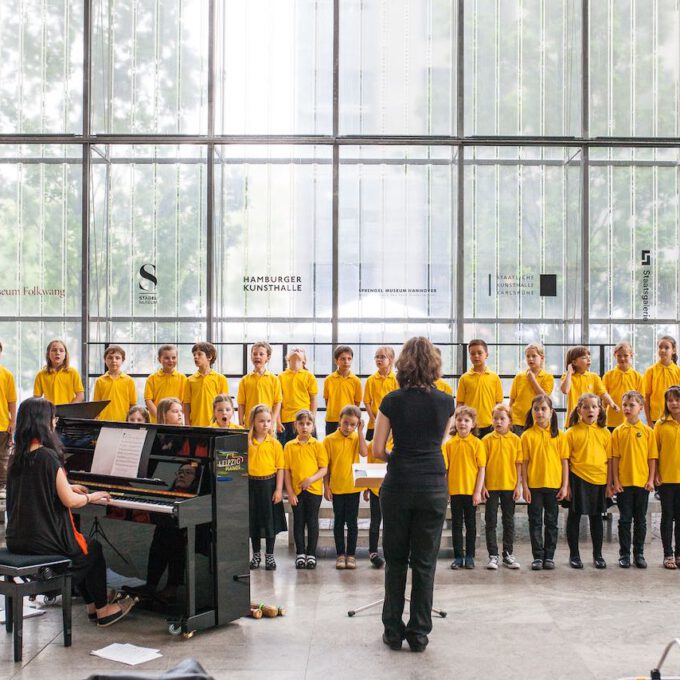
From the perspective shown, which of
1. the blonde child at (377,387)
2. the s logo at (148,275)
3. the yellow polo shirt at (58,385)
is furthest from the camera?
the s logo at (148,275)

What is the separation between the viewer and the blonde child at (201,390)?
741 centimetres

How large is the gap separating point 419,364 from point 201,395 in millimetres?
3578

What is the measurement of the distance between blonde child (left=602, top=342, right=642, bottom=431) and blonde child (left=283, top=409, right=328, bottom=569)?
2.80 m

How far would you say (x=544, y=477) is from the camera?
20.5 feet

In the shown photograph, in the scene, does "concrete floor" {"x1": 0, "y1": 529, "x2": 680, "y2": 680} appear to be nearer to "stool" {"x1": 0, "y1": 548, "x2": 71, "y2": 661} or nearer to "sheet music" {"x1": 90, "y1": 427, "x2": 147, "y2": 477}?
"stool" {"x1": 0, "y1": 548, "x2": 71, "y2": 661}

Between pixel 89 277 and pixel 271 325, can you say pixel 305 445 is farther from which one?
pixel 89 277

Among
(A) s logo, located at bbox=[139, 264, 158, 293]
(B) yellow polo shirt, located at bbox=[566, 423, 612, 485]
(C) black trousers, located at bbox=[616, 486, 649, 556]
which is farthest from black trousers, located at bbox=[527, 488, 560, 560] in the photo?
(A) s logo, located at bbox=[139, 264, 158, 293]

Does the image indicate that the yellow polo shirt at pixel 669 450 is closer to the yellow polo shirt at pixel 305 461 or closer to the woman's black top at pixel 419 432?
the yellow polo shirt at pixel 305 461

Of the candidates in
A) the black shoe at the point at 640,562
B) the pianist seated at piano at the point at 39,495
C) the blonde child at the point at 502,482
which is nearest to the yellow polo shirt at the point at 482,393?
the blonde child at the point at 502,482

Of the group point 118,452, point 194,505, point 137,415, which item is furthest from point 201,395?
point 194,505

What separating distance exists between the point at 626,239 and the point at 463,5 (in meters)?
3.24

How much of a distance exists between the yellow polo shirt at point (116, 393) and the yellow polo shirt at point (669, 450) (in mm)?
4504

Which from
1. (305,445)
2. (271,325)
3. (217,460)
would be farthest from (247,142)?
(217,460)

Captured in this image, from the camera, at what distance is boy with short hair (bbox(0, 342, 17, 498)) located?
25.3 feet
